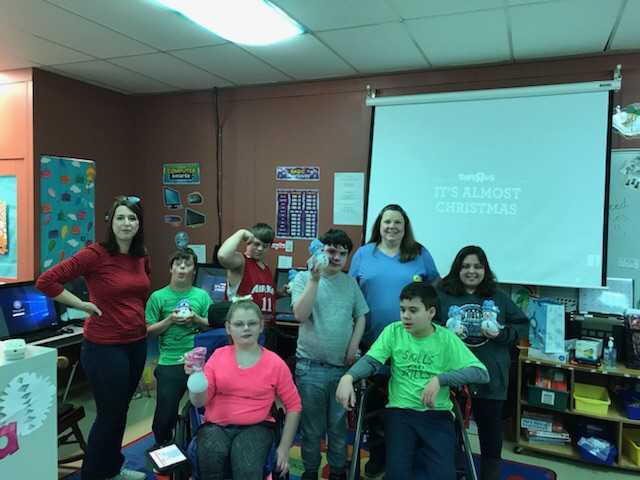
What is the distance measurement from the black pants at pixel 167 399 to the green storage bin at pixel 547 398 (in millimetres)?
2113

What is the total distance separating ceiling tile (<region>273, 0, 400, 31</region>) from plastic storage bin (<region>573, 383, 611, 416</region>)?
252cm

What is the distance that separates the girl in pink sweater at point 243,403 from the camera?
72.1 inches

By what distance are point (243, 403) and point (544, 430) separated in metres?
2.11

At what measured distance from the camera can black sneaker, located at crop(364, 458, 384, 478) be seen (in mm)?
2641

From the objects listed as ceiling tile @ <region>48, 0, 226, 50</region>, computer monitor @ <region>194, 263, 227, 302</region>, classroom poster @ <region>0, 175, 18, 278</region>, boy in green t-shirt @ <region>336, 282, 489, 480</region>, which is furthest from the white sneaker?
ceiling tile @ <region>48, 0, 226, 50</region>

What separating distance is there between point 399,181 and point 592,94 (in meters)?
1.36

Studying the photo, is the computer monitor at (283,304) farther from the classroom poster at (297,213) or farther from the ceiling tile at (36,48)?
the ceiling tile at (36,48)

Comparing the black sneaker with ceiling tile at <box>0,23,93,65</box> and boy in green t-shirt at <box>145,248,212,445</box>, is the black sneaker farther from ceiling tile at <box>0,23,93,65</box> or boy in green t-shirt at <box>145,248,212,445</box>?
ceiling tile at <box>0,23,93,65</box>

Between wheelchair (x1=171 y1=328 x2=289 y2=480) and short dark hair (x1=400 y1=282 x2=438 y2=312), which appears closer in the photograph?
wheelchair (x1=171 y1=328 x2=289 y2=480)

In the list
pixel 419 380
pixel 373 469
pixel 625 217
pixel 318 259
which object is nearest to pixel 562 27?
pixel 625 217

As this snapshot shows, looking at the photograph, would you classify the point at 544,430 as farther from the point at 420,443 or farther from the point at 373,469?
the point at 420,443

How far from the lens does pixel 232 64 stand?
3.46 meters

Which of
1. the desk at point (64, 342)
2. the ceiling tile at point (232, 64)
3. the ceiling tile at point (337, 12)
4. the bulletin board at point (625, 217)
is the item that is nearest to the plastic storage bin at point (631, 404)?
the bulletin board at point (625, 217)

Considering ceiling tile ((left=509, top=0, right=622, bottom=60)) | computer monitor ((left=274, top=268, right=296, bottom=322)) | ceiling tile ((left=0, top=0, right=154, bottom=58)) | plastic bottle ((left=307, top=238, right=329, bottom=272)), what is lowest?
computer monitor ((left=274, top=268, right=296, bottom=322))
